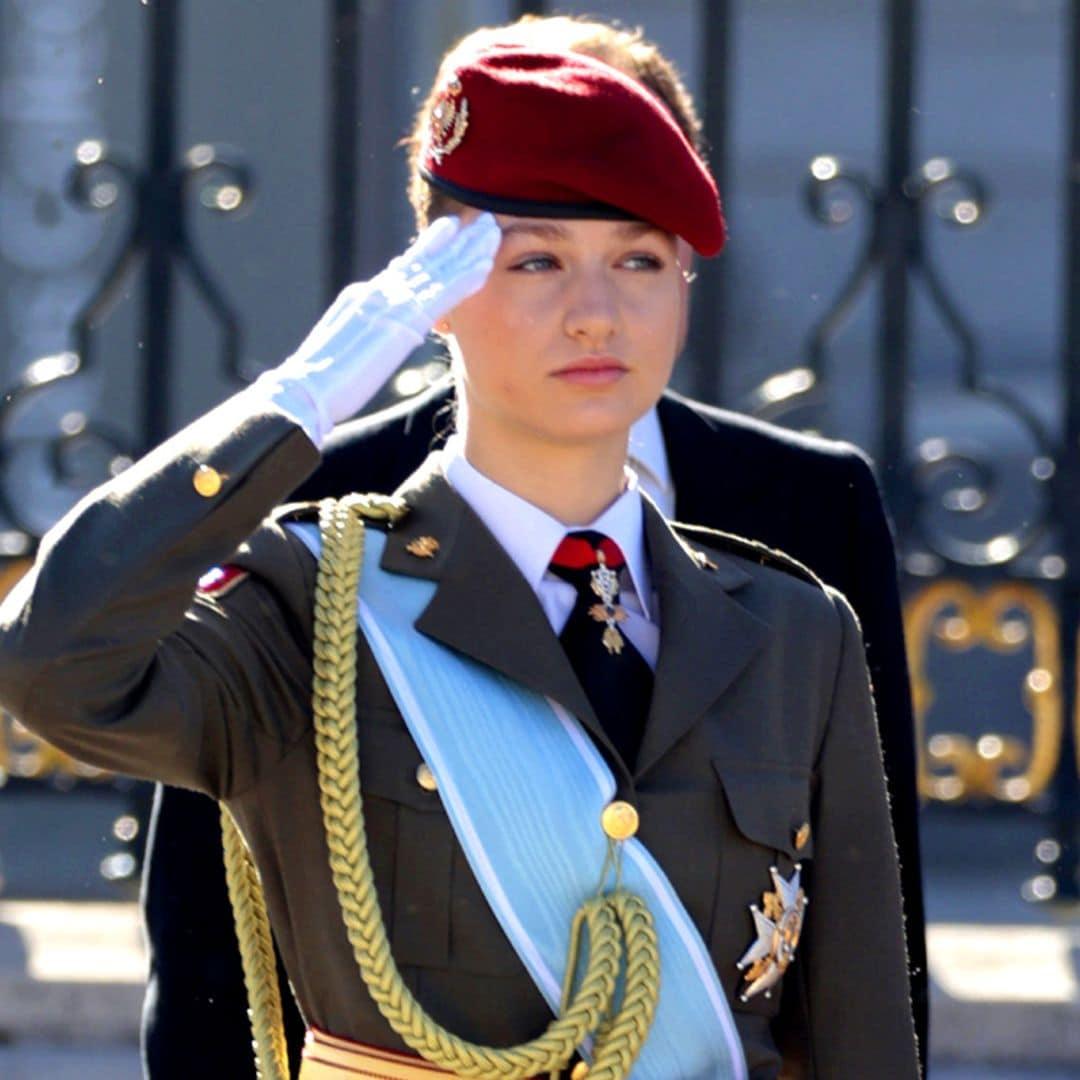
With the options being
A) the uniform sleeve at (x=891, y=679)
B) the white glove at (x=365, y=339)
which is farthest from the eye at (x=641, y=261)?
the uniform sleeve at (x=891, y=679)

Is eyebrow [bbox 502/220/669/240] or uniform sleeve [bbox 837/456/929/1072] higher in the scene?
eyebrow [bbox 502/220/669/240]

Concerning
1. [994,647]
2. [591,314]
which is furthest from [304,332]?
[591,314]

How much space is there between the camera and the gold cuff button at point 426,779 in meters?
2.11

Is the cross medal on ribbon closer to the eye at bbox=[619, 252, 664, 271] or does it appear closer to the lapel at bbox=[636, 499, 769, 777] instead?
the lapel at bbox=[636, 499, 769, 777]

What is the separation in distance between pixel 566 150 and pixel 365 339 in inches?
10.6

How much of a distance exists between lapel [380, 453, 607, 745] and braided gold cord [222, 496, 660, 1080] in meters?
0.09

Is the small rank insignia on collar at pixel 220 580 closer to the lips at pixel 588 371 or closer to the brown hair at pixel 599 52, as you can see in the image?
the lips at pixel 588 371

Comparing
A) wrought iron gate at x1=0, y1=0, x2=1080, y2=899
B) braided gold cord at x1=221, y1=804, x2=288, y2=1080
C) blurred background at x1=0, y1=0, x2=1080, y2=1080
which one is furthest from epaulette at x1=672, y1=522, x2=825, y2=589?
wrought iron gate at x1=0, y1=0, x2=1080, y2=899

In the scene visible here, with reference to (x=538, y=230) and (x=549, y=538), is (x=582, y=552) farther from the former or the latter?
(x=538, y=230)

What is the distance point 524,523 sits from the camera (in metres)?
2.22

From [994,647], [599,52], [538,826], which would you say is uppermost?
[599,52]

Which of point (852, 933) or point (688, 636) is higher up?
point (688, 636)

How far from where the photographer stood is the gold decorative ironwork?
5.14 metres

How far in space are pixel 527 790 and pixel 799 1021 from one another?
34 cm
